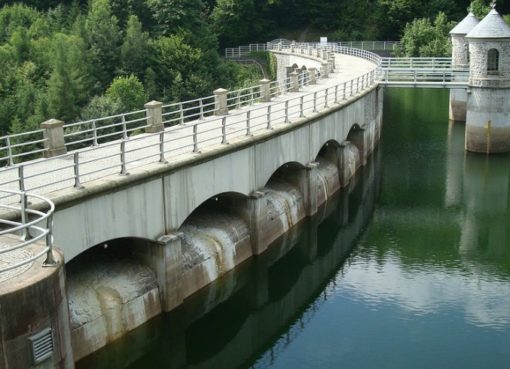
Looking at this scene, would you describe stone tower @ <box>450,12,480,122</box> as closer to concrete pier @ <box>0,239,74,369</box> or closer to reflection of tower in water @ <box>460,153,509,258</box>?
reflection of tower in water @ <box>460,153,509,258</box>

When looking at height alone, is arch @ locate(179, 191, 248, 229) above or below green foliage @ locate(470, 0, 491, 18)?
below

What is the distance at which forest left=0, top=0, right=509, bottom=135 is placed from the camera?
6475 centimetres

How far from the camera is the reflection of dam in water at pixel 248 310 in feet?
75.7

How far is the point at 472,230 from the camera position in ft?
115

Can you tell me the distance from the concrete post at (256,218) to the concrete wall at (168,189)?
17.3 inches

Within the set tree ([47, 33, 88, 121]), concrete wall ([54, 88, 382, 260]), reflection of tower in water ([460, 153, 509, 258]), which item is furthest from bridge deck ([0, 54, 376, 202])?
tree ([47, 33, 88, 121])

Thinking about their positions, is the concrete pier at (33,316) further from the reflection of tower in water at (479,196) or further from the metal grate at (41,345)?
→ the reflection of tower in water at (479,196)

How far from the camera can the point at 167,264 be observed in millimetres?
23750

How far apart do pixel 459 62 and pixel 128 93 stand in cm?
3025

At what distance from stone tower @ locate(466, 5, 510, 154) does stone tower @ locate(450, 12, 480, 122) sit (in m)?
12.5

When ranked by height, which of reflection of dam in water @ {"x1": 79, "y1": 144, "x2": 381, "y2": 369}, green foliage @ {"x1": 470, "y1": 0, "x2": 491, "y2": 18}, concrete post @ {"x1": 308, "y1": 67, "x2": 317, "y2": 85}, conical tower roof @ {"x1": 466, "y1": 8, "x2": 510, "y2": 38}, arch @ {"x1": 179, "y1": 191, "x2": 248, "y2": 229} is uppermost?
green foliage @ {"x1": 470, "y1": 0, "x2": 491, "y2": 18}

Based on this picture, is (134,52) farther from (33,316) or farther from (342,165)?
(33,316)

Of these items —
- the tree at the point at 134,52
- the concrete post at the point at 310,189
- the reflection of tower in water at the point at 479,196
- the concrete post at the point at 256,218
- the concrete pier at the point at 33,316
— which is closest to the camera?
the concrete pier at the point at 33,316

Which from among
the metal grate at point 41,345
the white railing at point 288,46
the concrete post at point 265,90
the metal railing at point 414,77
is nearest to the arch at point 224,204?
the concrete post at point 265,90
